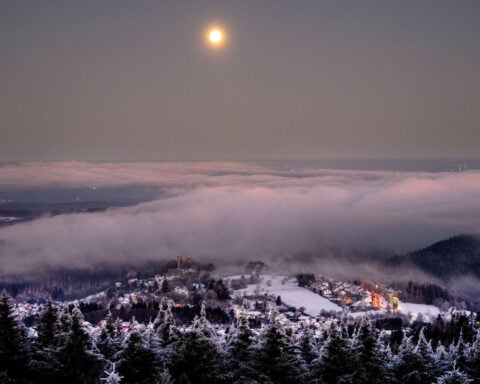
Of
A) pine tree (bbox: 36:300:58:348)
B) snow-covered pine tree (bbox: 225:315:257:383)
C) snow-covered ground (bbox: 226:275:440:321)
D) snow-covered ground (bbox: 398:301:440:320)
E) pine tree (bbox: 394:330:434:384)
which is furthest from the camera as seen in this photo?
snow-covered ground (bbox: 226:275:440:321)

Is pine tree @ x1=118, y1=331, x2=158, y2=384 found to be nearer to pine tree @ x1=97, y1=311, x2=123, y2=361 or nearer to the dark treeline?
the dark treeline

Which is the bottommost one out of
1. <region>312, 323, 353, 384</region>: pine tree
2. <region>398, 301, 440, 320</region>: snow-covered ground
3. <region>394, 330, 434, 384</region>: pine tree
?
<region>398, 301, 440, 320</region>: snow-covered ground

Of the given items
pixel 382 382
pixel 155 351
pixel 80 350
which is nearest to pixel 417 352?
pixel 382 382

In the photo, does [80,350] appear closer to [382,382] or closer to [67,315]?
[67,315]

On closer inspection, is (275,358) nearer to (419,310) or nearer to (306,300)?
(306,300)

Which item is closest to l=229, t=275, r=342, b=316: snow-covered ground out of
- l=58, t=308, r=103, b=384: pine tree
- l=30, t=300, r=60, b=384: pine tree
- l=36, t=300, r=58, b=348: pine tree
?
l=36, t=300, r=58, b=348: pine tree

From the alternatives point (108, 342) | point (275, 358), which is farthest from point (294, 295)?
point (275, 358)

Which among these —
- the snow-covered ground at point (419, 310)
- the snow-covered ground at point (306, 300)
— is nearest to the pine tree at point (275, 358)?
the snow-covered ground at point (306, 300)
